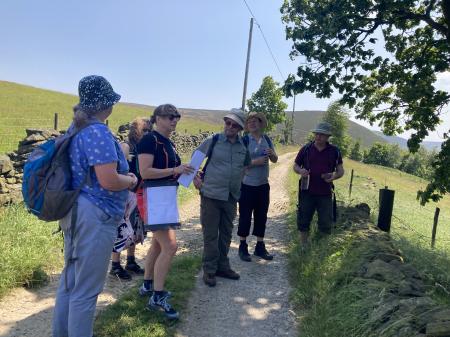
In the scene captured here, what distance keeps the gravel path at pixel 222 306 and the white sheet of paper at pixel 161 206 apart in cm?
108

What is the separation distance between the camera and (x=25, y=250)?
4859 millimetres

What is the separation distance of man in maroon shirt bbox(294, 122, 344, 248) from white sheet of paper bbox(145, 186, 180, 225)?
8.51 ft

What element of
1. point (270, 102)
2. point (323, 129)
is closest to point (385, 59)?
point (323, 129)

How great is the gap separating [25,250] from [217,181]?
100 inches

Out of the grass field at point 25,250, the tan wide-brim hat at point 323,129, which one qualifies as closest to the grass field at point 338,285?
the tan wide-brim hat at point 323,129

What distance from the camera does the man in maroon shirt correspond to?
5.77 meters

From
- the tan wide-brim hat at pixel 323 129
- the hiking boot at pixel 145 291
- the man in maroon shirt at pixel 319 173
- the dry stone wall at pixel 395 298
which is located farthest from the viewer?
the man in maroon shirt at pixel 319 173

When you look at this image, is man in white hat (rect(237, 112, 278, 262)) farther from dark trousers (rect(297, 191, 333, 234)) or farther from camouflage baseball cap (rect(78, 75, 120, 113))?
camouflage baseball cap (rect(78, 75, 120, 113))

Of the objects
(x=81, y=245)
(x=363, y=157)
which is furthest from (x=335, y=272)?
(x=363, y=157)

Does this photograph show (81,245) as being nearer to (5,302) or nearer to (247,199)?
(5,302)

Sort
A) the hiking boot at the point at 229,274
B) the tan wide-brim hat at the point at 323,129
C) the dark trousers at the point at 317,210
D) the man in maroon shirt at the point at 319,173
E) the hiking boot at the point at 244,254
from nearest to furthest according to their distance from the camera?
the hiking boot at the point at 229,274 → the tan wide-brim hat at the point at 323,129 → the man in maroon shirt at the point at 319,173 → the dark trousers at the point at 317,210 → the hiking boot at the point at 244,254

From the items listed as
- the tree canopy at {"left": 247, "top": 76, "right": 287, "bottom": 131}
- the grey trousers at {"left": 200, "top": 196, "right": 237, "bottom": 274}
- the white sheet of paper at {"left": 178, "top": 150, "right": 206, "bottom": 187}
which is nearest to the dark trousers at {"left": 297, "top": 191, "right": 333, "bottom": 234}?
the grey trousers at {"left": 200, "top": 196, "right": 237, "bottom": 274}

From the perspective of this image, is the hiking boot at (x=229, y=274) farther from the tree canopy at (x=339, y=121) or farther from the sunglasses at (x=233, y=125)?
the tree canopy at (x=339, y=121)

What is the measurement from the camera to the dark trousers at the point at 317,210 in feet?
19.4
